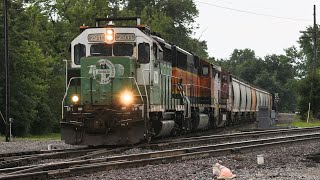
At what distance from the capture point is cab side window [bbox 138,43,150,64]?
1494 centimetres

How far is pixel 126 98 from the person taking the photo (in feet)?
46.8

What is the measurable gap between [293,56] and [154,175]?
400ft

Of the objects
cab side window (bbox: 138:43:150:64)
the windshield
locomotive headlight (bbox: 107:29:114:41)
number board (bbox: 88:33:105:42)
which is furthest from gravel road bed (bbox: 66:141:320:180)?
number board (bbox: 88:33:105:42)

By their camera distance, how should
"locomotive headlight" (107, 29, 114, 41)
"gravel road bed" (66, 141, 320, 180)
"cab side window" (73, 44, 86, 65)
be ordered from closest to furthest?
"gravel road bed" (66, 141, 320, 180), "locomotive headlight" (107, 29, 114, 41), "cab side window" (73, 44, 86, 65)

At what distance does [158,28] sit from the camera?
180 ft

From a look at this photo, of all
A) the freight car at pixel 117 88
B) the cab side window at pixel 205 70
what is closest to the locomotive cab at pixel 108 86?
the freight car at pixel 117 88

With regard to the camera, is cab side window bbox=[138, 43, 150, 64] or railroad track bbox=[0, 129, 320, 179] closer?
railroad track bbox=[0, 129, 320, 179]

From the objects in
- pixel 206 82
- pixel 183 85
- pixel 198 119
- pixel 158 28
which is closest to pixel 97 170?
pixel 183 85

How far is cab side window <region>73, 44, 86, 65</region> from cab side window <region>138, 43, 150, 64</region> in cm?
165

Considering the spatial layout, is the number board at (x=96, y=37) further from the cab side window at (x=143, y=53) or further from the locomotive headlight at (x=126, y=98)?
the locomotive headlight at (x=126, y=98)

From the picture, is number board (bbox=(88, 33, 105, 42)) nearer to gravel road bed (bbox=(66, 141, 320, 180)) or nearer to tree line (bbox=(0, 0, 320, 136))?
gravel road bed (bbox=(66, 141, 320, 180))

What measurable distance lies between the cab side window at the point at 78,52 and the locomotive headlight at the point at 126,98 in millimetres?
1885

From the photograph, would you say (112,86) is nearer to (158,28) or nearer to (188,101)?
(188,101)

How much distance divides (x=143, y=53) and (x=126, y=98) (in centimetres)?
152
